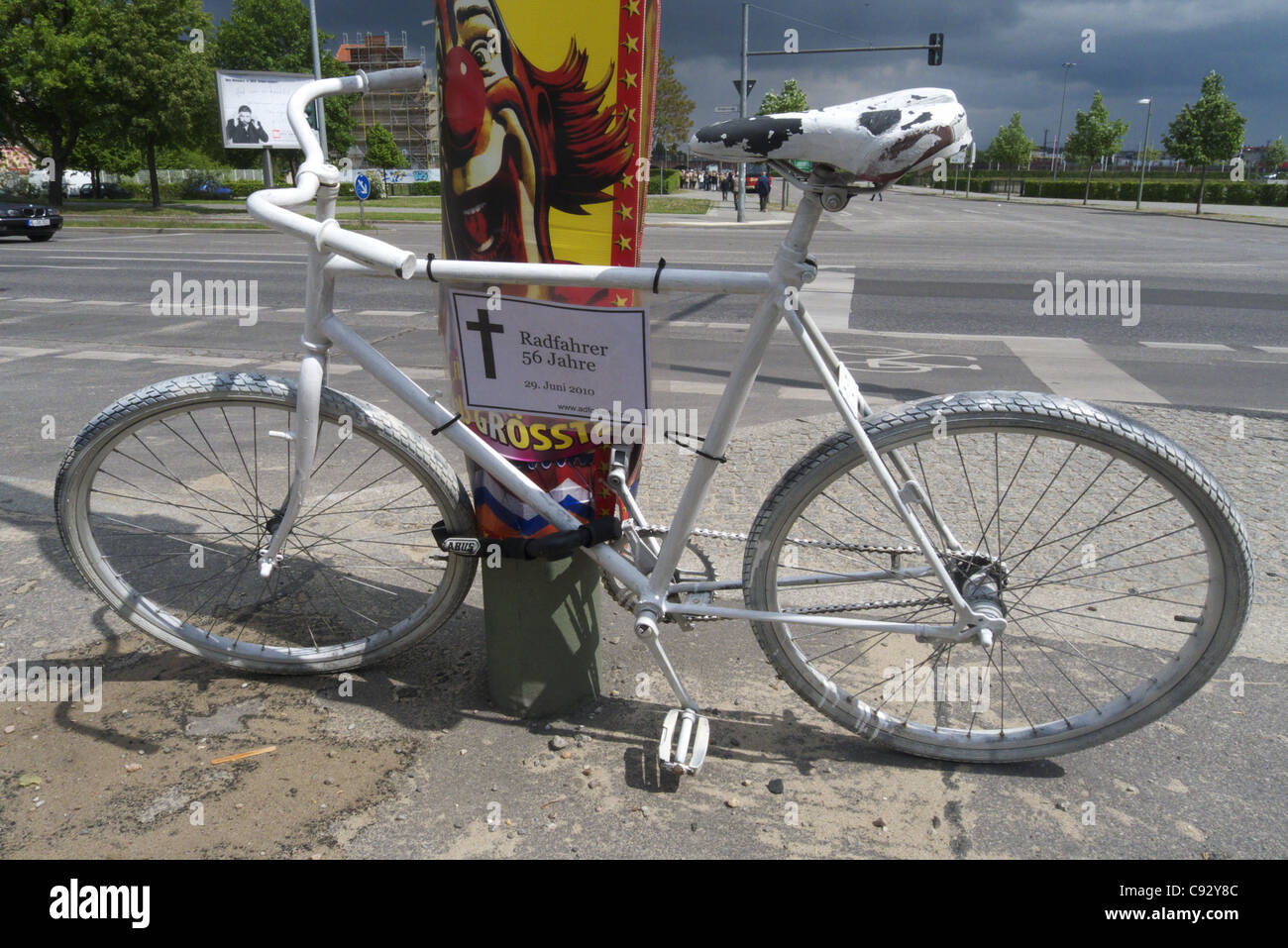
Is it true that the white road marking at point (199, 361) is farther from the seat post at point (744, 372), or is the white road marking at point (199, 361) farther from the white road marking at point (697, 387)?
the seat post at point (744, 372)

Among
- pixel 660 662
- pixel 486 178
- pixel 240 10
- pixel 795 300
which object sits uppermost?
pixel 240 10

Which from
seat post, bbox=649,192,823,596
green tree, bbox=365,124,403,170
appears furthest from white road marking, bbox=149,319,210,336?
green tree, bbox=365,124,403,170

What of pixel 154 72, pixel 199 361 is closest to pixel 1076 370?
pixel 199 361

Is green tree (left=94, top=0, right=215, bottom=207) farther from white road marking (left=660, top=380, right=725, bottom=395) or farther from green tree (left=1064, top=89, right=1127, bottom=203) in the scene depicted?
green tree (left=1064, top=89, right=1127, bottom=203)

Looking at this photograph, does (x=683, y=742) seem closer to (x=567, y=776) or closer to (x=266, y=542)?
(x=567, y=776)

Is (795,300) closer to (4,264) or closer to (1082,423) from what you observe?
(1082,423)

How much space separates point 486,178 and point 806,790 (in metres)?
1.77

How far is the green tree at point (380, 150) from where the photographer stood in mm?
77000

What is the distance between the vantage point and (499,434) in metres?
2.51

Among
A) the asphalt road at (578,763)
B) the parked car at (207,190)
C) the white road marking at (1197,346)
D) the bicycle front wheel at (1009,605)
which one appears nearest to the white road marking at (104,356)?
the asphalt road at (578,763)

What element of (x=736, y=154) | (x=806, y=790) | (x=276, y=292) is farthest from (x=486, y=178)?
(x=276, y=292)

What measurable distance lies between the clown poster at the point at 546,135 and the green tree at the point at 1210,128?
157ft

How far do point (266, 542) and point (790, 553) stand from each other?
1.89 m

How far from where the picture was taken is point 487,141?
7.50 feet
